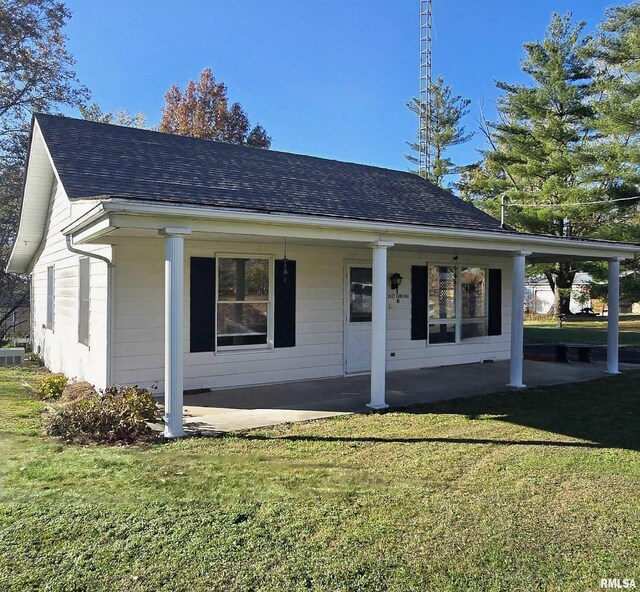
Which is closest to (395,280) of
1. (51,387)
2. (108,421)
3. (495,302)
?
(495,302)

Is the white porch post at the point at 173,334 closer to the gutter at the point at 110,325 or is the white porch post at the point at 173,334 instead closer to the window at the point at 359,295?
the gutter at the point at 110,325

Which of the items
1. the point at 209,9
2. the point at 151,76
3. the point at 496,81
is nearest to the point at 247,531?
the point at 209,9

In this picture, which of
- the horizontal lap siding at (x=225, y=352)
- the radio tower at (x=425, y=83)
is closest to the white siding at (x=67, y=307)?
the horizontal lap siding at (x=225, y=352)

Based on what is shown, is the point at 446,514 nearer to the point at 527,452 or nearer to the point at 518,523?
the point at 518,523

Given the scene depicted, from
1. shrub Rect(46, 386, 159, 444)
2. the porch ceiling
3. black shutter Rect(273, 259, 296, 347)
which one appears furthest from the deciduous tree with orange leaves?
shrub Rect(46, 386, 159, 444)

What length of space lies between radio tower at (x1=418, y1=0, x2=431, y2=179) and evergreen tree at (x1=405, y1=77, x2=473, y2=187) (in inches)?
9.2

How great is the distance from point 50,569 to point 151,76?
1268 inches

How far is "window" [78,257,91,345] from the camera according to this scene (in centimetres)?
873

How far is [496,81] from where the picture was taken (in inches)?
960

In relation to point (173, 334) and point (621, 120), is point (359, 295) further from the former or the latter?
point (621, 120)

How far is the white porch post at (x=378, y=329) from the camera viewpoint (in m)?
7.05

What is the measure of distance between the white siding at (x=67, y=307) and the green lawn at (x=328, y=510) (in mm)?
1901

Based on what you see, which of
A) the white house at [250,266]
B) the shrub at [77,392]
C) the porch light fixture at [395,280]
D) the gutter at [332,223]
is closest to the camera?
the gutter at [332,223]

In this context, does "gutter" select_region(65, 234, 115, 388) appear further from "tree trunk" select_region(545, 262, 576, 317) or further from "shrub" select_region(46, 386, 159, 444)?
"tree trunk" select_region(545, 262, 576, 317)
